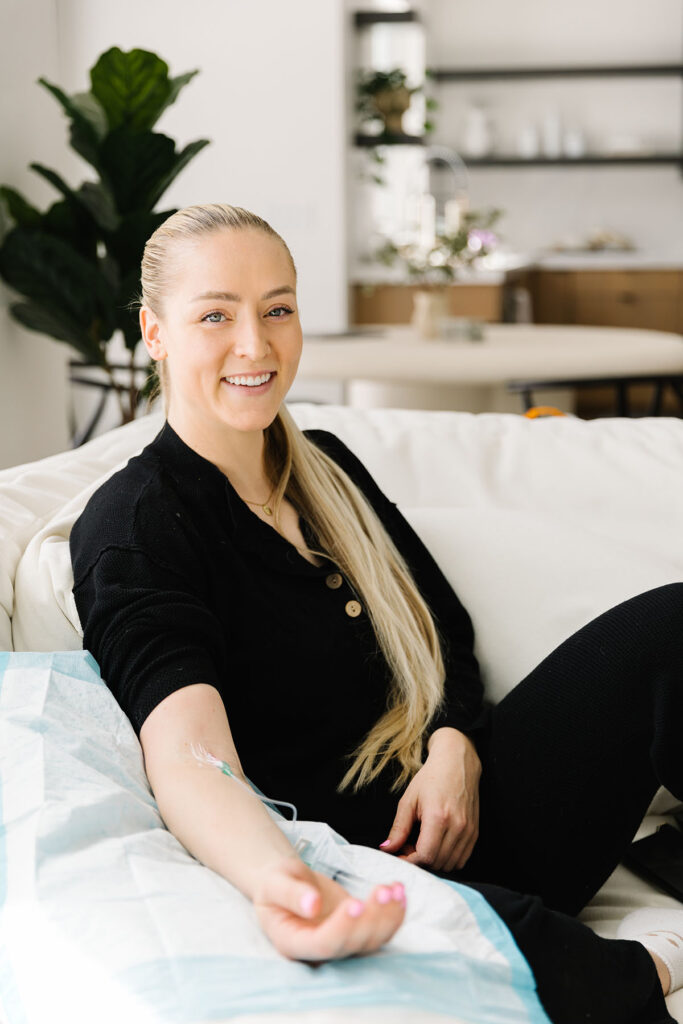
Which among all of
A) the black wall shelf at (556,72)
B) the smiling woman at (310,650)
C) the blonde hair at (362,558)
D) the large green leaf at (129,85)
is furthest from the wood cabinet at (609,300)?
the smiling woman at (310,650)

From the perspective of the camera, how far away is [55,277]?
106 inches

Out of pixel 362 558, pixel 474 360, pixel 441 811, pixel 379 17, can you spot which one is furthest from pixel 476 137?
pixel 441 811

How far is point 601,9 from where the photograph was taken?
25.3 feet

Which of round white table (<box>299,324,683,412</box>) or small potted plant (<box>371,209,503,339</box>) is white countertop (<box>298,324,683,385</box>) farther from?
small potted plant (<box>371,209,503,339</box>)

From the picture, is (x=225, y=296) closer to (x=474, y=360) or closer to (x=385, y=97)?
(x=474, y=360)

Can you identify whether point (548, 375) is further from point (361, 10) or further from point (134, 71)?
point (361, 10)

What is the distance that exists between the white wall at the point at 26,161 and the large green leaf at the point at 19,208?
0.12 metres

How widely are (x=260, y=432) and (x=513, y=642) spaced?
45cm

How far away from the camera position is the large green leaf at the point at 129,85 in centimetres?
270

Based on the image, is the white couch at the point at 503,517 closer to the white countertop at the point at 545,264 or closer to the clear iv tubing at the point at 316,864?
the clear iv tubing at the point at 316,864

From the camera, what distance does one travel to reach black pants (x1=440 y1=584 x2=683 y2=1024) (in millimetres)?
1275

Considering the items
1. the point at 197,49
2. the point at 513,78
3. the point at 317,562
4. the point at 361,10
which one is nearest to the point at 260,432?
the point at 317,562

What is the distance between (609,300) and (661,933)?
6.28 meters

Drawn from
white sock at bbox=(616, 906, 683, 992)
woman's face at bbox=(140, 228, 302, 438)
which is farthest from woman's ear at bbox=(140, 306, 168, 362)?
white sock at bbox=(616, 906, 683, 992)
